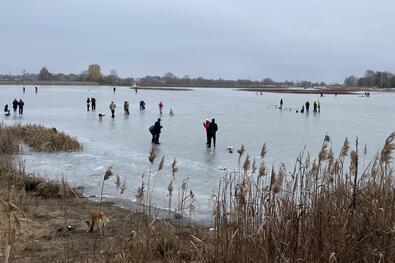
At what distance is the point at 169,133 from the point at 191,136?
60.2 inches

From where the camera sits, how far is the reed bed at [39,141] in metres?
16.8

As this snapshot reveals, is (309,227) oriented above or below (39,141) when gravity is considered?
above

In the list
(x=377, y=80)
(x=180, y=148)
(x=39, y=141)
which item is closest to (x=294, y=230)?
(x=180, y=148)

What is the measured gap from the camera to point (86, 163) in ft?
48.9

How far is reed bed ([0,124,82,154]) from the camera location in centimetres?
1680

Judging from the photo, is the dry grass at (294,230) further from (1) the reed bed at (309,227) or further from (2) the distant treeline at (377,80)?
(2) the distant treeline at (377,80)

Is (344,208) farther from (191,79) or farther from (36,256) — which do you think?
Answer: (191,79)

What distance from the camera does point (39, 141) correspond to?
18.4 meters

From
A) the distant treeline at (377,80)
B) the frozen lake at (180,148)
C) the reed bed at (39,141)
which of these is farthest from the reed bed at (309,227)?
the distant treeline at (377,80)

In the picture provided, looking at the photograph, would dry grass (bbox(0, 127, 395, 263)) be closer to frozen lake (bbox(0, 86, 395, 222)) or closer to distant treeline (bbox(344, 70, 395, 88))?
frozen lake (bbox(0, 86, 395, 222))

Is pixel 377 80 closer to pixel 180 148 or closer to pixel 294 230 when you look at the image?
pixel 180 148

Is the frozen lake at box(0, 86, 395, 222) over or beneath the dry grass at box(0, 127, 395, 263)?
beneath

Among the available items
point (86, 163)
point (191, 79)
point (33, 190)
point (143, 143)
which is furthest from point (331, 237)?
point (191, 79)

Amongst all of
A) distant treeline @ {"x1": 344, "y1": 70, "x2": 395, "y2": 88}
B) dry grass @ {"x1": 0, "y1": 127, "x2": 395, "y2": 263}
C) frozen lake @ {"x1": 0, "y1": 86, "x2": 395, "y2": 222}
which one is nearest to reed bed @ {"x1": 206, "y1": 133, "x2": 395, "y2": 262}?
dry grass @ {"x1": 0, "y1": 127, "x2": 395, "y2": 263}
